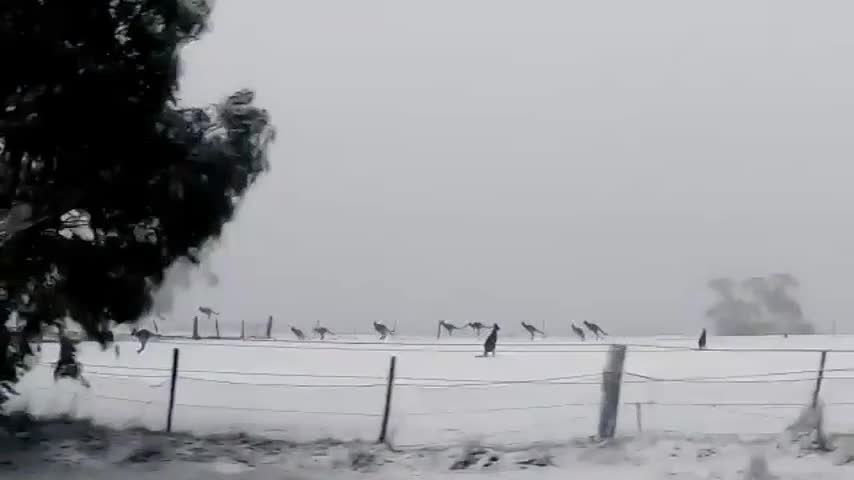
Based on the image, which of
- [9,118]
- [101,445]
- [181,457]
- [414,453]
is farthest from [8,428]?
[414,453]

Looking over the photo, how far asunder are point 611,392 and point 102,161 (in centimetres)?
644

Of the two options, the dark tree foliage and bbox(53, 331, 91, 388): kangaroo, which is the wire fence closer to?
bbox(53, 331, 91, 388): kangaroo

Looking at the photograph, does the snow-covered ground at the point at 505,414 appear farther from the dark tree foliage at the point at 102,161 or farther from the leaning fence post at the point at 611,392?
the dark tree foliage at the point at 102,161

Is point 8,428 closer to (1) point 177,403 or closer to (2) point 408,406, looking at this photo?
(1) point 177,403

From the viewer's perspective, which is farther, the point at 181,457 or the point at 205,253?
the point at 205,253

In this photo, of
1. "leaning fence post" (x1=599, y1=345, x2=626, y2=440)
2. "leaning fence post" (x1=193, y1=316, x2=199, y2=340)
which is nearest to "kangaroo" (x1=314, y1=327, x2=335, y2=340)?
"leaning fence post" (x1=193, y1=316, x2=199, y2=340)

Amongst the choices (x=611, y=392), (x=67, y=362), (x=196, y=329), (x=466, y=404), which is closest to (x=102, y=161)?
(x=67, y=362)

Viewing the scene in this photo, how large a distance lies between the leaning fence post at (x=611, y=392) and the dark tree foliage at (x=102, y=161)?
515 centimetres

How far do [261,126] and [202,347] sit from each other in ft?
75.9

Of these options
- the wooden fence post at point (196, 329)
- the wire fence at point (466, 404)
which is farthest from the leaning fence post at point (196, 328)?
the wire fence at point (466, 404)

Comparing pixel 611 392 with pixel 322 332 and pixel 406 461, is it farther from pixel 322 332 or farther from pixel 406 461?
pixel 322 332

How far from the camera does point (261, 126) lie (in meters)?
13.9

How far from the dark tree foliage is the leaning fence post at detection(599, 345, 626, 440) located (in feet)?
16.9

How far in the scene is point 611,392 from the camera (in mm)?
12266
